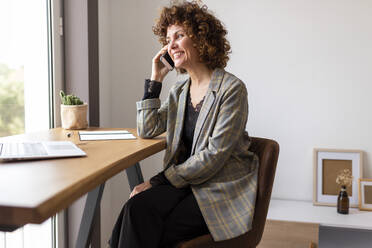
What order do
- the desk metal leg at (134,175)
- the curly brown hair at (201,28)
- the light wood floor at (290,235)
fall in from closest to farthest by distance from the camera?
the curly brown hair at (201,28), the desk metal leg at (134,175), the light wood floor at (290,235)

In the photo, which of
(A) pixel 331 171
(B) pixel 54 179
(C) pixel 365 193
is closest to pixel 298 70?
(A) pixel 331 171

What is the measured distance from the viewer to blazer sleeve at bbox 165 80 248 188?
154 centimetres

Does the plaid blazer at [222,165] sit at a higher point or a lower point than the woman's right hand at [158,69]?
lower

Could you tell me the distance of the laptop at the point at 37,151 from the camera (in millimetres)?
1186

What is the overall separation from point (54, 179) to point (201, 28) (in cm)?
99

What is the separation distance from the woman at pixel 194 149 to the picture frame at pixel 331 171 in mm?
1109

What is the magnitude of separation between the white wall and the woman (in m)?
→ 0.87

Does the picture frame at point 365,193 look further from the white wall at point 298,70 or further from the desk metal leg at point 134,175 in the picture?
the desk metal leg at point 134,175

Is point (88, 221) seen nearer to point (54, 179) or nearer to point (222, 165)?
point (222, 165)

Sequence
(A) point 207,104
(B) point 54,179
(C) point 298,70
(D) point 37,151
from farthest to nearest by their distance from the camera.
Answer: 1. (C) point 298,70
2. (A) point 207,104
3. (D) point 37,151
4. (B) point 54,179

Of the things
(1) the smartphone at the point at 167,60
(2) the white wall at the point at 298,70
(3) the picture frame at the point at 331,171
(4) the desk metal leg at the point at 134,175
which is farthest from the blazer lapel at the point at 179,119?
(3) the picture frame at the point at 331,171

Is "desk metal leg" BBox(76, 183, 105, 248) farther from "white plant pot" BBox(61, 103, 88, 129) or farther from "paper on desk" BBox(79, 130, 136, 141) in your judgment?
"white plant pot" BBox(61, 103, 88, 129)

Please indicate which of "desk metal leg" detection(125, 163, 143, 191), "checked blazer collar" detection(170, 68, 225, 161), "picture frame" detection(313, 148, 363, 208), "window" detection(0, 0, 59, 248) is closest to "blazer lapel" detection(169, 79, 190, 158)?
"checked blazer collar" detection(170, 68, 225, 161)

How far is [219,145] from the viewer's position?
1541 mm
